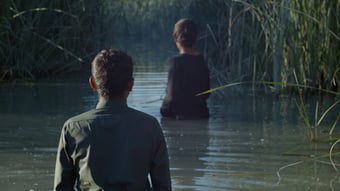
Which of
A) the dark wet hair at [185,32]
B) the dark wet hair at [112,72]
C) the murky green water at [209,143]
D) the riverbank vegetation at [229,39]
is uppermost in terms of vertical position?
the dark wet hair at [112,72]

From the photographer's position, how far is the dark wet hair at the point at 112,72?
12.7 feet

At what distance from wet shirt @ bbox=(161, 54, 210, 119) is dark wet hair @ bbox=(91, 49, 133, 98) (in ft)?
16.3

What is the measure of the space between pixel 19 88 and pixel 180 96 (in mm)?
3335

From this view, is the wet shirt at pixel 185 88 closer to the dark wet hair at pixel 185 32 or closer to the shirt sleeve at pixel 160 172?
the dark wet hair at pixel 185 32

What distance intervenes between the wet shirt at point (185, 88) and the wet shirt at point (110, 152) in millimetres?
4944

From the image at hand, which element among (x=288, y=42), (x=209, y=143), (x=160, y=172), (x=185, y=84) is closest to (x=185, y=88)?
(x=185, y=84)

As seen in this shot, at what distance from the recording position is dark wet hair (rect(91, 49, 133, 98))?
388cm

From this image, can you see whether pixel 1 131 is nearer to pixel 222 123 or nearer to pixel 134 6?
pixel 222 123

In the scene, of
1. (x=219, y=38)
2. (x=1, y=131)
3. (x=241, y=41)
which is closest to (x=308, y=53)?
(x=241, y=41)

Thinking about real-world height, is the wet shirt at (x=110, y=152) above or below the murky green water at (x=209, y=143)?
above

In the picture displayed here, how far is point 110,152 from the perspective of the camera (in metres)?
3.89

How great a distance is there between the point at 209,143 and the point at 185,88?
142 cm

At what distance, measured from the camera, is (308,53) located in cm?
970

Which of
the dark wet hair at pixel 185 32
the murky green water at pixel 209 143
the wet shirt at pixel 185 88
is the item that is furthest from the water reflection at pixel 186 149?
Answer: the dark wet hair at pixel 185 32
